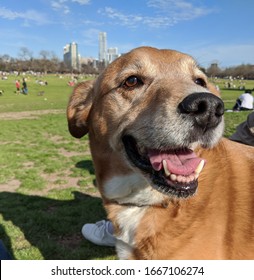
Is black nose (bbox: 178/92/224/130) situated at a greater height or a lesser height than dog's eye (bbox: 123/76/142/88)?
lesser

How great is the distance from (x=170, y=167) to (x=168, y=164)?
0.13ft

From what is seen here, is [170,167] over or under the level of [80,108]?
under

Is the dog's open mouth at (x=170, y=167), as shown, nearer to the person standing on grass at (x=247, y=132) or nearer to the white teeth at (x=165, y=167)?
the white teeth at (x=165, y=167)

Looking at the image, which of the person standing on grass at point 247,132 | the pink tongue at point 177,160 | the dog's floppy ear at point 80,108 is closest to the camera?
the pink tongue at point 177,160

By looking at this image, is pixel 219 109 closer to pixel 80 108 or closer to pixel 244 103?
pixel 80 108

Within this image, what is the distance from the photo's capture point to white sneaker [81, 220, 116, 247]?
448 cm

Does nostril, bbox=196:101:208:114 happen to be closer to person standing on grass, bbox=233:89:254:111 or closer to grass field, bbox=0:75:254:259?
grass field, bbox=0:75:254:259

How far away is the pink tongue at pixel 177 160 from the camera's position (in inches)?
98.6

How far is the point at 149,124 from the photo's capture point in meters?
2.59

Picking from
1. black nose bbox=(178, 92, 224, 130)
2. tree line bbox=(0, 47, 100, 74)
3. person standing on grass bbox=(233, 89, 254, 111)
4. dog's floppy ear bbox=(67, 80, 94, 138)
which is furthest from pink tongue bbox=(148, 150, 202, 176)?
tree line bbox=(0, 47, 100, 74)

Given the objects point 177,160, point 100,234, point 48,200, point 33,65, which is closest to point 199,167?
point 177,160

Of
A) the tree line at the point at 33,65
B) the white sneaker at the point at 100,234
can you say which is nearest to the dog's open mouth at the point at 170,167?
the white sneaker at the point at 100,234

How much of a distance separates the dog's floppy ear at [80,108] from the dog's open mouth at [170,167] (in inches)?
33.6

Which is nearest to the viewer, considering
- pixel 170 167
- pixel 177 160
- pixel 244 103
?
pixel 170 167
